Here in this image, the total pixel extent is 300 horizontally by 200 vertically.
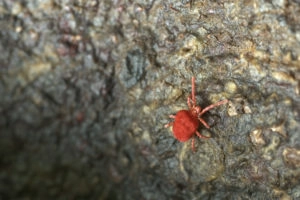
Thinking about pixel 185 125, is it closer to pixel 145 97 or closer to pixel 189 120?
pixel 189 120

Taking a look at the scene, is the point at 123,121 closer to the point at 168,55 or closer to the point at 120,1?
the point at 168,55

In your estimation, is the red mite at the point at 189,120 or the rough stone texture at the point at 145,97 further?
the red mite at the point at 189,120

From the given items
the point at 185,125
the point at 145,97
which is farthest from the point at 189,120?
the point at 145,97

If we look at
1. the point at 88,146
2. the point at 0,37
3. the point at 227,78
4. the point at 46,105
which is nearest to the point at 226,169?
the point at 227,78

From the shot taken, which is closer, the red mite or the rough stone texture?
the rough stone texture

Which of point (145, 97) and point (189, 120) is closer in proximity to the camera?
point (189, 120)
